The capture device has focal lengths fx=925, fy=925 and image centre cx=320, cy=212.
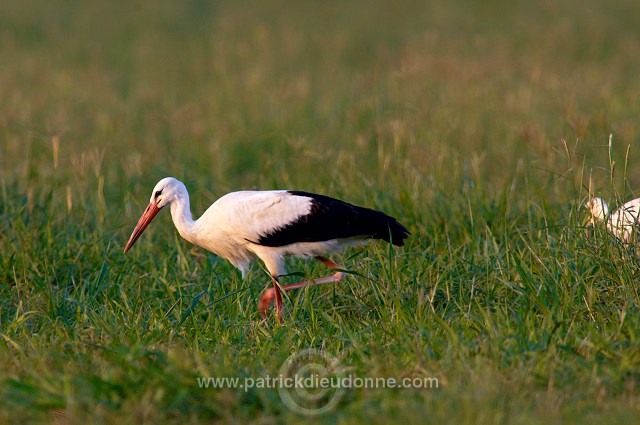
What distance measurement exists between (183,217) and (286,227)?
75cm

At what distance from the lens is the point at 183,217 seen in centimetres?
589

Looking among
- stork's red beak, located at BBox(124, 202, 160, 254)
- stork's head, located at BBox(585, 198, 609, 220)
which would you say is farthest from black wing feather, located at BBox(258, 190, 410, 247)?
stork's head, located at BBox(585, 198, 609, 220)

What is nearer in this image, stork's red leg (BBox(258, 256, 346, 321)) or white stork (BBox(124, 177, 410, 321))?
stork's red leg (BBox(258, 256, 346, 321))

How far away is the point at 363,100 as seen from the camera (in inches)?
384

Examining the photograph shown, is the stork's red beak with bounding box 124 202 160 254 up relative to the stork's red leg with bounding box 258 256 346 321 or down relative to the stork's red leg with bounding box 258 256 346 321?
up

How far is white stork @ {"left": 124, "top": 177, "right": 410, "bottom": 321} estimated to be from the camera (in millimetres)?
5504

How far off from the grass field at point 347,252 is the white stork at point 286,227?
7.2 inches

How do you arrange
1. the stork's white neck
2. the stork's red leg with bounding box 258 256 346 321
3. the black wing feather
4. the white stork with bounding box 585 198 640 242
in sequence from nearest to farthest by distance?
1. the white stork with bounding box 585 198 640 242
2. the stork's red leg with bounding box 258 256 346 321
3. the black wing feather
4. the stork's white neck

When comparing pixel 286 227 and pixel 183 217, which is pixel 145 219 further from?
pixel 286 227
